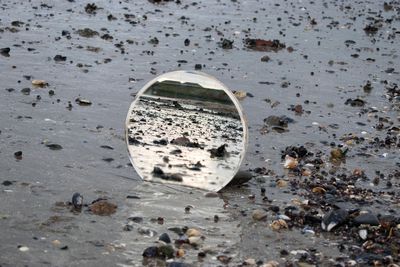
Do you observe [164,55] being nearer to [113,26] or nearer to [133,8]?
[113,26]

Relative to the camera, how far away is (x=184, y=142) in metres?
6.30

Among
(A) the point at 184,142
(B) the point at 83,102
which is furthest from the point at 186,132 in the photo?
(B) the point at 83,102

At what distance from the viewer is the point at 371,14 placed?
1491cm

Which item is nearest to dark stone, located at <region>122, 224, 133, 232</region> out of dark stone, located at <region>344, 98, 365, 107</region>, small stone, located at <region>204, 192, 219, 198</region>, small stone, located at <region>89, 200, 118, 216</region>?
small stone, located at <region>89, 200, 118, 216</region>

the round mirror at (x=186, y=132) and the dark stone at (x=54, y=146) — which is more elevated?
the round mirror at (x=186, y=132)

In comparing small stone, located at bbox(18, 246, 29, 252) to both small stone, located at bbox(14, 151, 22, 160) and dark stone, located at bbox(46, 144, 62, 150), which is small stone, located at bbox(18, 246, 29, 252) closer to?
small stone, located at bbox(14, 151, 22, 160)

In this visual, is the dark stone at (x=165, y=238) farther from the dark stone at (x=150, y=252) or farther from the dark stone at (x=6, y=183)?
the dark stone at (x=6, y=183)

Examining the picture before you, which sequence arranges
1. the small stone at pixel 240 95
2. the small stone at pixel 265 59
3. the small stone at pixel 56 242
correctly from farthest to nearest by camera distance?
1. the small stone at pixel 265 59
2. the small stone at pixel 240 95
3. the small stone at pixel 56 242

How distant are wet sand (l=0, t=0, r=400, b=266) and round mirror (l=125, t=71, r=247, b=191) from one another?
0.18 metres

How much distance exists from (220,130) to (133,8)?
25.9 ft

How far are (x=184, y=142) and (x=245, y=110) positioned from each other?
2.23 meters

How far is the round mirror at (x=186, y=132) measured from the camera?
609 centimetres

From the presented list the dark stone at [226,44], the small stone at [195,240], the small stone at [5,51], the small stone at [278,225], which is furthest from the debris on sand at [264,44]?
the small stone at [195,240]

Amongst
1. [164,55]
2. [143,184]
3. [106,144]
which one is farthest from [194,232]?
→ [164,55]
